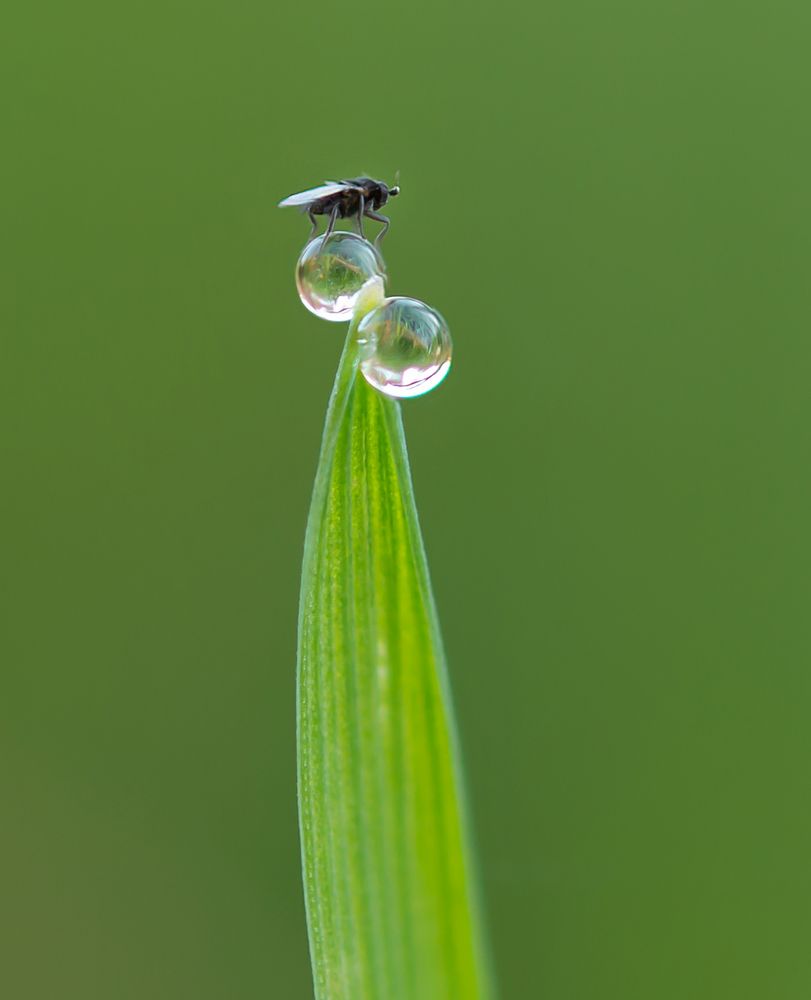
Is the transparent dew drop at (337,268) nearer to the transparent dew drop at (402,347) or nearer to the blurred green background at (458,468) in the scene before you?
the transparent dew drop at (402,347)

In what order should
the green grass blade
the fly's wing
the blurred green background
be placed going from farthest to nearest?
the blurred green background, the fly's wing, the green grass blade

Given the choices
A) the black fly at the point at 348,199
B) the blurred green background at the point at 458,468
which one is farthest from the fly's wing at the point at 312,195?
the blurred green background at the point at 458,468

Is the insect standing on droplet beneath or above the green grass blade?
above

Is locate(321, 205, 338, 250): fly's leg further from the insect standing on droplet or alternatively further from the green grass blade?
the green grass blade

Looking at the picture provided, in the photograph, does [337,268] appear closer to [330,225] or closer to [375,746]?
[330,225]

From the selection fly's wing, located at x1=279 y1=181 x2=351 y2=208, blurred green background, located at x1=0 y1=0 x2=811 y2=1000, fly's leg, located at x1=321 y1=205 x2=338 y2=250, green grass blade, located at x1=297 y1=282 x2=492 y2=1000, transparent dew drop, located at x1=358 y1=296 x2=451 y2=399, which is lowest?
green grass blade, located at x1=297 y1=282 x2=492 y2=1000

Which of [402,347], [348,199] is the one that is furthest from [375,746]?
[348,199]

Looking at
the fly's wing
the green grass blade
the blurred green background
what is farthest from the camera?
the blurred green background

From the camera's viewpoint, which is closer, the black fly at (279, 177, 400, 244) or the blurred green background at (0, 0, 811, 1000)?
the black fly at (279, 177, 400, 244)

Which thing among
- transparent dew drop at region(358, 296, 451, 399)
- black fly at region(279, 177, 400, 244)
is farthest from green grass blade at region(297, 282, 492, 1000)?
black fly at region(279, 177, 400, 244)
